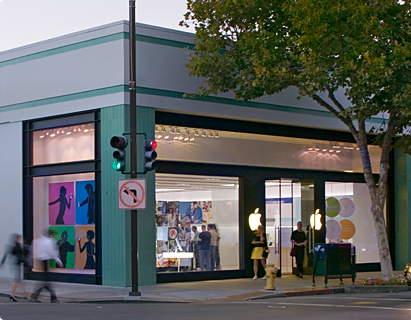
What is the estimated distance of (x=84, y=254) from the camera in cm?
2538

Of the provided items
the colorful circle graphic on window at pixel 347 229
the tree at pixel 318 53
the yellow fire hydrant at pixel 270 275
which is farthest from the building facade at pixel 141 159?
the yellow fire hydrant at pixel 270 275

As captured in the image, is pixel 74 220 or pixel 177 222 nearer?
pixel 74 220

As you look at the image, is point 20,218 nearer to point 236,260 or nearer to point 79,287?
point 79,287

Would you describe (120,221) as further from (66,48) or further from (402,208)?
(402,208)

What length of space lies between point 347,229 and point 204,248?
713cm

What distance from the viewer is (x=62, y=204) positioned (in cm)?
2631

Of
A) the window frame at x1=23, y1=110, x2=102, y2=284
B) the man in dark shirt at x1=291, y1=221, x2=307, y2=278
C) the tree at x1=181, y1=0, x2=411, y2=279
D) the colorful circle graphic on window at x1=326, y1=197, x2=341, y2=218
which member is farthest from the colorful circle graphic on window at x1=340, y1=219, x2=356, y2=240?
the window frame at x1=23, y1=110, x2=102, y2=284

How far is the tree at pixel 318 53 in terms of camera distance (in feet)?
70.4

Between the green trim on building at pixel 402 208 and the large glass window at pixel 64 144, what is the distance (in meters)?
13.6

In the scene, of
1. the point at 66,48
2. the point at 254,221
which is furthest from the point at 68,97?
the point at 254,221

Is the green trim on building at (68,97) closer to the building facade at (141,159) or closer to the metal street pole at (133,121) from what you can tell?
the building facade at (141,159)

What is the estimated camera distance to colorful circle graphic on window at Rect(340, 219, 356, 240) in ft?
104

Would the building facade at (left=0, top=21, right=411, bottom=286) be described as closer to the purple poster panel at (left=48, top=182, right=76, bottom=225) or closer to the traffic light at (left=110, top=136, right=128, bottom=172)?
the purple poster panel at (left=48, top=182, right=76, bottom=225)

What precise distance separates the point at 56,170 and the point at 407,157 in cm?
1433
